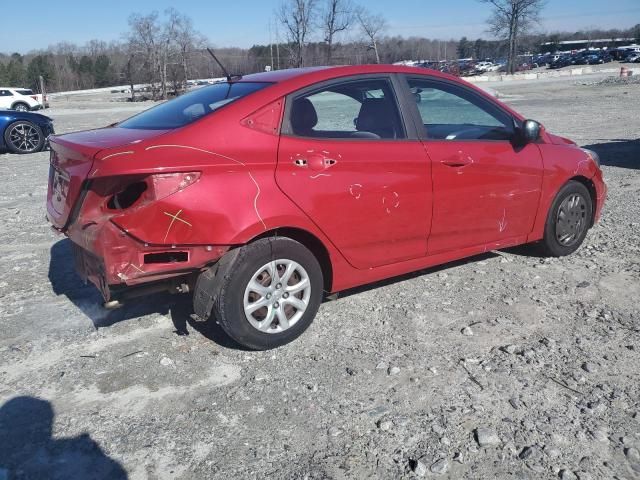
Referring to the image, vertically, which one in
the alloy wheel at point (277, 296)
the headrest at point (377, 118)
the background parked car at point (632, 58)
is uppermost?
the background parked car at point (632, 58)

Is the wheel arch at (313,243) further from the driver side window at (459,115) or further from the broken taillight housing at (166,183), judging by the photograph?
the driver side window at (459,115)

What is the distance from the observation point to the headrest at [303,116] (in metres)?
3.81

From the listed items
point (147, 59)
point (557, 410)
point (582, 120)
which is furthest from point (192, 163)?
point (147, 59)

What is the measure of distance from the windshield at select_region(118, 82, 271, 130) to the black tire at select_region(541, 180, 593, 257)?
2875 millimetres

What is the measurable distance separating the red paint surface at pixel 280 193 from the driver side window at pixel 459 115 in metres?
0.10

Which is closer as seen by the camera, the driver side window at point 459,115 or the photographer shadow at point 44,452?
the photographer shadow at point 44,452

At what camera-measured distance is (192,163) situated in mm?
3375

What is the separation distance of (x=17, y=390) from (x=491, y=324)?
3055mm

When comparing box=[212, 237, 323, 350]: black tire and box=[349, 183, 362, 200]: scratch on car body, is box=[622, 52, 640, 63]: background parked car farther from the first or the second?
box=[212, 237, 323, 350]: black tire

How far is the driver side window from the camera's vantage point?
4512mm

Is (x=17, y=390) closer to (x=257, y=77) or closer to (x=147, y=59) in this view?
(x=257, y=77)

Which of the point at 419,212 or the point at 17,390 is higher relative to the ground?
the point at 419,212

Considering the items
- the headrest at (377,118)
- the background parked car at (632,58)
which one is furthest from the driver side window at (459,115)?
the background parked car at (632,58)

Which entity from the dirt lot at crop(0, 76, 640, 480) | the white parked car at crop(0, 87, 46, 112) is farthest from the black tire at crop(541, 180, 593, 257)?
the white parked car at crop(0, 87, 46, 112)
